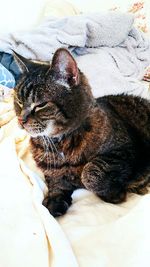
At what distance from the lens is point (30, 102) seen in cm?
87

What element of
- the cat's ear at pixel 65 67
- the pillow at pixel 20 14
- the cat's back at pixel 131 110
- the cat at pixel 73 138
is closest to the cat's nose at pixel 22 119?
the cat at pixel 73 138

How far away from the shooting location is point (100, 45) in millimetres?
1771

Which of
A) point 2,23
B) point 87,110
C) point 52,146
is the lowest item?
point 2,23

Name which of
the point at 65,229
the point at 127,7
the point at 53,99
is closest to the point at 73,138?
the point at 53,99

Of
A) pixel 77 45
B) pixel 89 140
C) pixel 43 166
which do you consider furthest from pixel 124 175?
pixel 77 45

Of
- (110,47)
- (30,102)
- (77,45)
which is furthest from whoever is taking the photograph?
(110,47)

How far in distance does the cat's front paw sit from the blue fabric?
77 cm

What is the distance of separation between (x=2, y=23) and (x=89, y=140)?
137cm

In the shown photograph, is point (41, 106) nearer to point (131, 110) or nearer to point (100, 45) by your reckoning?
point (131, 110)

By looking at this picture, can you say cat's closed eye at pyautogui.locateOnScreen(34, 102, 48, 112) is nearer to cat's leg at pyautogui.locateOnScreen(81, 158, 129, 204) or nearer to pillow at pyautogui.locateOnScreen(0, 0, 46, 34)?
cat's leg at pyautogui.locateOnScreen(81, 158, 129, 204)

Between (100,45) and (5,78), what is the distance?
22.3 inches

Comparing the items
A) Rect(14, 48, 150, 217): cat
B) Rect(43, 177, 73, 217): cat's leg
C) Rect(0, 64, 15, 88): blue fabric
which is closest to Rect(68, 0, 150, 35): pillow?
Rect(0, 64, 15, 88): blue fabric

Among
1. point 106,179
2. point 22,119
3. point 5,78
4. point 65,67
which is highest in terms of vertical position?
point 65,67

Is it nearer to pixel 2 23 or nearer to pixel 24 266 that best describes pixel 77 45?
pixel 2 23
